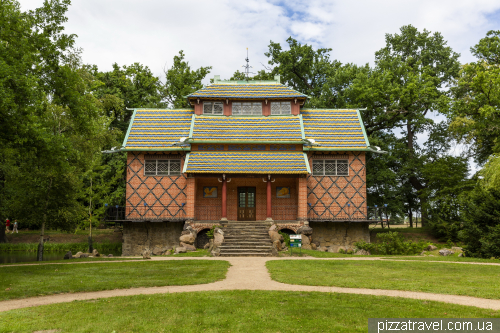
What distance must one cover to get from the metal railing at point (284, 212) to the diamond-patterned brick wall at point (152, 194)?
20.4 ft

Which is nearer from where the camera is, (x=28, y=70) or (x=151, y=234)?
(x=28, y=70)

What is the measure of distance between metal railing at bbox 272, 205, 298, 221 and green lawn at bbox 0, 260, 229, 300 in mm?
10663

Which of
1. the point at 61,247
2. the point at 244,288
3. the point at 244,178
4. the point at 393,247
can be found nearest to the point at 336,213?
the point at 393,247

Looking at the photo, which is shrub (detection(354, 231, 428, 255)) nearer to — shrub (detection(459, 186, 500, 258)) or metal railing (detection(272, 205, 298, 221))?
shrub (detection(459, 186, 500, 258))

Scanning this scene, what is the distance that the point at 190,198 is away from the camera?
25906 mm

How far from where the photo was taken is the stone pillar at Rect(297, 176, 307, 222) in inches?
1013

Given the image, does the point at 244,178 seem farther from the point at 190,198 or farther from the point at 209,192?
the point at 190,198

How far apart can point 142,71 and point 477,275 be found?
126 feet

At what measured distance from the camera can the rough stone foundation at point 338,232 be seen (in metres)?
27.0

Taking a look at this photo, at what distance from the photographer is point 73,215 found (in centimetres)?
2288

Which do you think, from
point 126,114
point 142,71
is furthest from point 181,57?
point 126,114

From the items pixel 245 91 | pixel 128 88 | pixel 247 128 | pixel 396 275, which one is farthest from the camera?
pixel 128 88

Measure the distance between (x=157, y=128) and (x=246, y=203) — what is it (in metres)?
8.38

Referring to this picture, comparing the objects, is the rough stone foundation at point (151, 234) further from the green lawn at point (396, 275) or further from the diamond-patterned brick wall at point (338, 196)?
the green lawn at point (396, 275)
